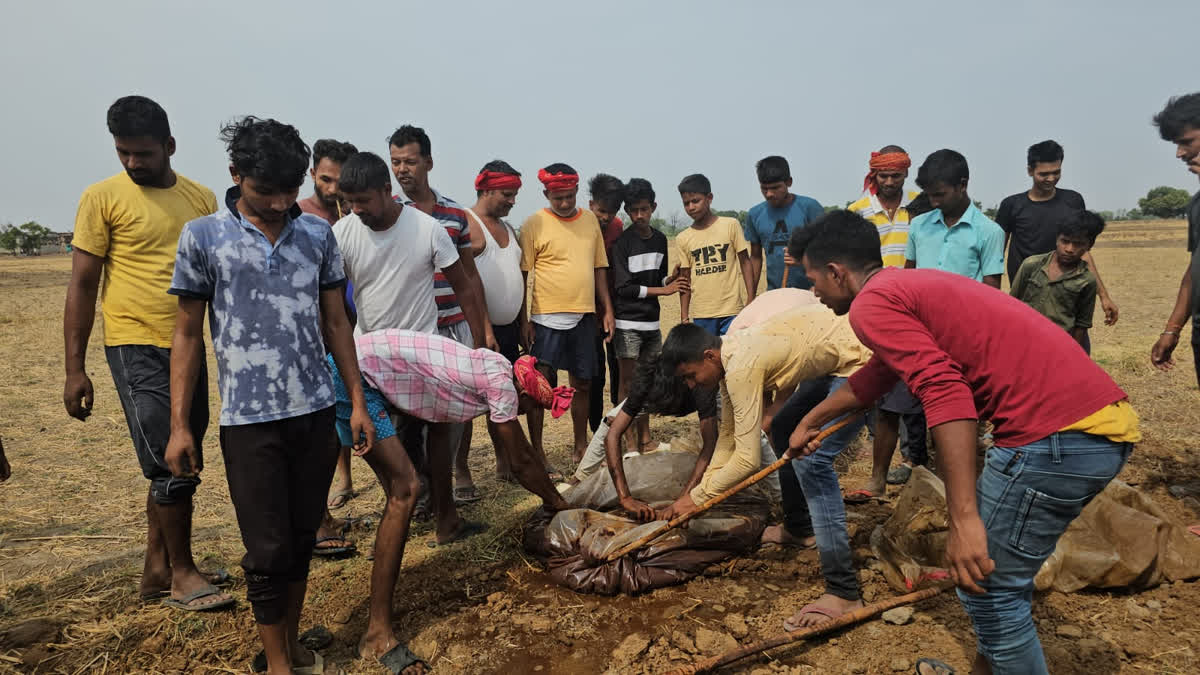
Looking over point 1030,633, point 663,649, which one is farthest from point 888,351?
point 663,649

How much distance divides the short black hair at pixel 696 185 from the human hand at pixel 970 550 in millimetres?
Answer: 3845

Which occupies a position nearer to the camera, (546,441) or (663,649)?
(663,649)

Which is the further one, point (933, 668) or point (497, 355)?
point (497, 355)

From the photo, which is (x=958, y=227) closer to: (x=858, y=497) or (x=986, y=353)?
(x=858, y=497)

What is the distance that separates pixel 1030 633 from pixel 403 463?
2.17m

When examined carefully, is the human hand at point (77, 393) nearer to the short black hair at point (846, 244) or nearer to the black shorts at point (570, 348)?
the black shorts at point (570, 348)

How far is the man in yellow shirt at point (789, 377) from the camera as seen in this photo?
2.91 metres

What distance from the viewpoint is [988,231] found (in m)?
4.20

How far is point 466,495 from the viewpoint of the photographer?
4512 millimetres

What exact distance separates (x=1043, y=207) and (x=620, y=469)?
3.49 m

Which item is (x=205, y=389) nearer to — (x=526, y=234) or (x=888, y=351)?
(x=526, y=234)

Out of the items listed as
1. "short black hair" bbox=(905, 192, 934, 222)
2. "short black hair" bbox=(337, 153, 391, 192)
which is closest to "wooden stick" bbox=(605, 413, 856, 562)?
"short black hair" bbox=(337, 153, 391, 192)

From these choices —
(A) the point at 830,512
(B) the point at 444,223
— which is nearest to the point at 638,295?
(B) the point at 444,223

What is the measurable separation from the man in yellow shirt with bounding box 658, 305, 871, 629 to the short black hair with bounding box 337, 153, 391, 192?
5.16ft
